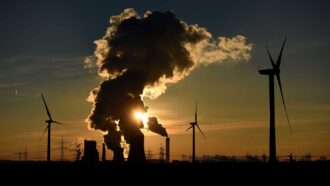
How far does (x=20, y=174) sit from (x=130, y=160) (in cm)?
4268

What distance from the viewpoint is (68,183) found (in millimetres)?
58312

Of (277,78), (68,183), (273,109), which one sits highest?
(277,78)

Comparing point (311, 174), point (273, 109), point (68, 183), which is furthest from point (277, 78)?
point (68, 183)

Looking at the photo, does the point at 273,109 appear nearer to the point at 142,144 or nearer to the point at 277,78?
the point at 277,78

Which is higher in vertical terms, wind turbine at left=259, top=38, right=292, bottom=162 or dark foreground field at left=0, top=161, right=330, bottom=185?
wind turbine at left=259, top=38, right=292, bottom=162

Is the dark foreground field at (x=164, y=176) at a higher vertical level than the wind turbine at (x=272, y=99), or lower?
lower

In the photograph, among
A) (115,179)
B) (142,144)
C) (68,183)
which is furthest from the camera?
(142,144)

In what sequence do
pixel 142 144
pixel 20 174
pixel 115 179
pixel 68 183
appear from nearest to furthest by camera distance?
pixel 68 183 < pixel 115 179 < pixel 20 174 < pixel 142 144

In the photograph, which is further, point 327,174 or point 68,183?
point 327,174

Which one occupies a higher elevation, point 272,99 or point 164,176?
point 272,99

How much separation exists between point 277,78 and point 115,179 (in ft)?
82.9

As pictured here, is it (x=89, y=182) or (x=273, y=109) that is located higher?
(x=273, y=109)

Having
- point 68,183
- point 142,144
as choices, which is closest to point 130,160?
point 142,144

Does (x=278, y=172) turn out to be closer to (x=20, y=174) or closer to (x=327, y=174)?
(x=327, y=174)
